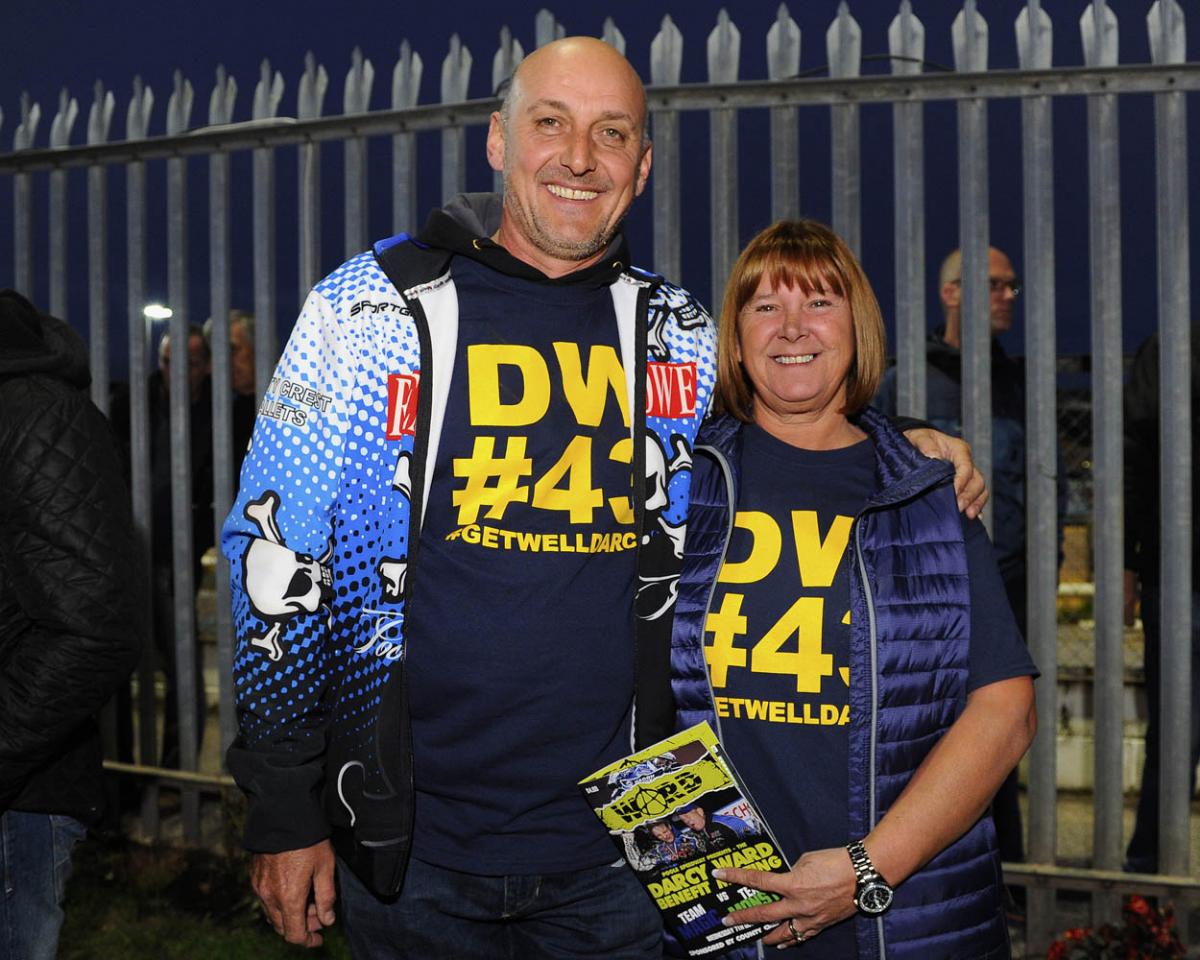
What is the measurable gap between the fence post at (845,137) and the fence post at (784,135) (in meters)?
0.12

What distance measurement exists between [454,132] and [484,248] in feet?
7.61

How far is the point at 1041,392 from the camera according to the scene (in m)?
3.88

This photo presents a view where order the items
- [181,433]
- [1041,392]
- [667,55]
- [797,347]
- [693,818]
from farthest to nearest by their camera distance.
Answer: [181,433], [667,55], [1041,392], [797,347], [693,818]

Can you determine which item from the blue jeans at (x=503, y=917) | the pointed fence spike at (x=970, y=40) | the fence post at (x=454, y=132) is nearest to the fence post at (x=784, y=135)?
the pointed fence spike at (x=970, y=40)

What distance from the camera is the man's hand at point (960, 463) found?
2039 mm

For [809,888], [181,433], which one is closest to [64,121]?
[181,433]

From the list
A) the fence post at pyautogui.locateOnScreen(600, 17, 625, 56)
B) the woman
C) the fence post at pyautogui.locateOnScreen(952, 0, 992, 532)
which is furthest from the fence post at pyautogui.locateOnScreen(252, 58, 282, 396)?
the woman

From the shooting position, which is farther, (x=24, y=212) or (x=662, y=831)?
(x=24, y=212)

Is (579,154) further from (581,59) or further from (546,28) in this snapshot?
(546,28)

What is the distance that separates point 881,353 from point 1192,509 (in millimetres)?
2466

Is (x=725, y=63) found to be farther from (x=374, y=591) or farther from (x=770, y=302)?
(x=374, y=591)

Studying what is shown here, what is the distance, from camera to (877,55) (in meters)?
3.93

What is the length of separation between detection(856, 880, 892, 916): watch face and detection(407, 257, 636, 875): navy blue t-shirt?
45 centimetres

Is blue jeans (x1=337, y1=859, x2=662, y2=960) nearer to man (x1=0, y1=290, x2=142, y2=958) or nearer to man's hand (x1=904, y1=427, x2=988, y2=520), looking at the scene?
man (x1=0, y1=290, x2=142, y2=958)
